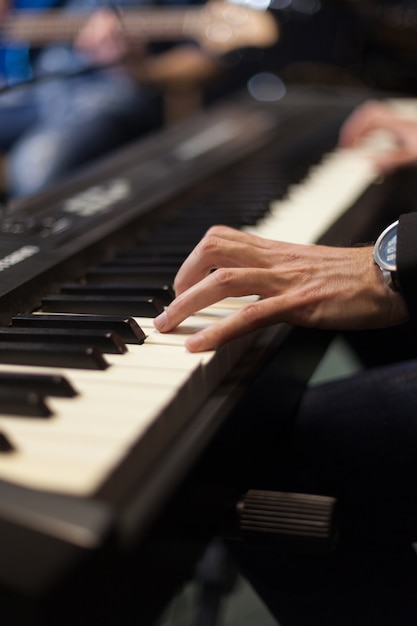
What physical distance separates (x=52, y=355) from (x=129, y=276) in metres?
0.26

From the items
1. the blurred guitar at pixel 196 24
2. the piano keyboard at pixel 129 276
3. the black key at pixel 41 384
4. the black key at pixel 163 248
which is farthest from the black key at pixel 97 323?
the blurred guitar at pixel 196 24

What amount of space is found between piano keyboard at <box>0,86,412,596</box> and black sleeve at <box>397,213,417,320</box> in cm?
14

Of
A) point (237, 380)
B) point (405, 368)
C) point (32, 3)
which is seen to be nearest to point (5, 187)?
point (32, 3)

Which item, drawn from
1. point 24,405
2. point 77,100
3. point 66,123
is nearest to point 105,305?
point 24,405

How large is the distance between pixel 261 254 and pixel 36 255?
27cm

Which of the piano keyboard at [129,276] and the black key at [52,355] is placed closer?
the piano keyboard at [129,276]

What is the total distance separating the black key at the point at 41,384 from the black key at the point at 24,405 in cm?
2

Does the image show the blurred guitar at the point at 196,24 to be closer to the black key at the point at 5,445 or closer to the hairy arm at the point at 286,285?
the hairy arm at the point at 286,285

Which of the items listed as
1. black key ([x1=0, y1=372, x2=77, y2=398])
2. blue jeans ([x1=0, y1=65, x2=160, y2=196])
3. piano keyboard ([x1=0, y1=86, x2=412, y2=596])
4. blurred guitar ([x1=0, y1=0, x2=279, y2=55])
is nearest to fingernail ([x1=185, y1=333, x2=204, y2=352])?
piano keyboard ([x1=0, y1=86, x2=412, y2=596])

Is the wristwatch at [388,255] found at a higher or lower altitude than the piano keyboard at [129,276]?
lower

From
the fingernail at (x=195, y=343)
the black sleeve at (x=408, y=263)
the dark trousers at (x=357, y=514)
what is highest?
→ the fingernail at (x=195, y=343)

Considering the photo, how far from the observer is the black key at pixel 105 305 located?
77cm

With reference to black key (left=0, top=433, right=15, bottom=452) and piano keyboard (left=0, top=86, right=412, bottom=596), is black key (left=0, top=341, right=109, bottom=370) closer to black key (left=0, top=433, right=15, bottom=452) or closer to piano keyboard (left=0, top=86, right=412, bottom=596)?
piano keyboard (left=0, top=86, right=412, bottom=596)

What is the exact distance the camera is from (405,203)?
1.52 meters
